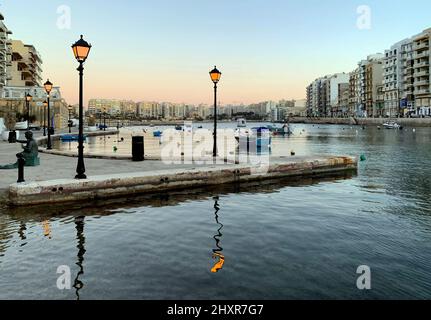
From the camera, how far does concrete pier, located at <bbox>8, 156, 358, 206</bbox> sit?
12266 mm

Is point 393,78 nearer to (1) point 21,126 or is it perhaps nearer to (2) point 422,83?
(2) point 422,83

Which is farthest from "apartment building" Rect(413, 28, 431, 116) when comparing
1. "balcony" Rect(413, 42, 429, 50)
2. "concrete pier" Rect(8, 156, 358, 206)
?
"concrete pier" Rect(8, 156, 358, 206)

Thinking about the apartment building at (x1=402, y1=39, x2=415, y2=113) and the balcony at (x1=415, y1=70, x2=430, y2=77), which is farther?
the apartment building at (x1=402, y1=39, x2=415, y2=113)

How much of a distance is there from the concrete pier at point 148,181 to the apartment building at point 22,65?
103 metres

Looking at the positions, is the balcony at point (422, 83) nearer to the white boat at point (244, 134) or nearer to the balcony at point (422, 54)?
the balcony at point (422, 54)

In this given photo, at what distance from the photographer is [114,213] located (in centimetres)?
1176

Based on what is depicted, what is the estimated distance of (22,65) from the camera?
4496 inches

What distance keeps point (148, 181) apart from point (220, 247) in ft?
22.5

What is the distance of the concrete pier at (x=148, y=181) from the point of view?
40.2 feet

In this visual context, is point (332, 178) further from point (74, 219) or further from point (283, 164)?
point (74, 219)

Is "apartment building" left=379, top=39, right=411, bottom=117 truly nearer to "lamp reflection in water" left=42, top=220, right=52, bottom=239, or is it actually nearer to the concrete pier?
the concrete pier

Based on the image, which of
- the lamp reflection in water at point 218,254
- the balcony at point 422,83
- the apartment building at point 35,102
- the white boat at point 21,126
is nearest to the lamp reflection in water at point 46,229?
the lamp reflection in water at point 218,254

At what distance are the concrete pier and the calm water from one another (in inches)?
31.5

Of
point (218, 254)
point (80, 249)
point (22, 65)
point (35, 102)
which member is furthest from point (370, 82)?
point (80, 249)
